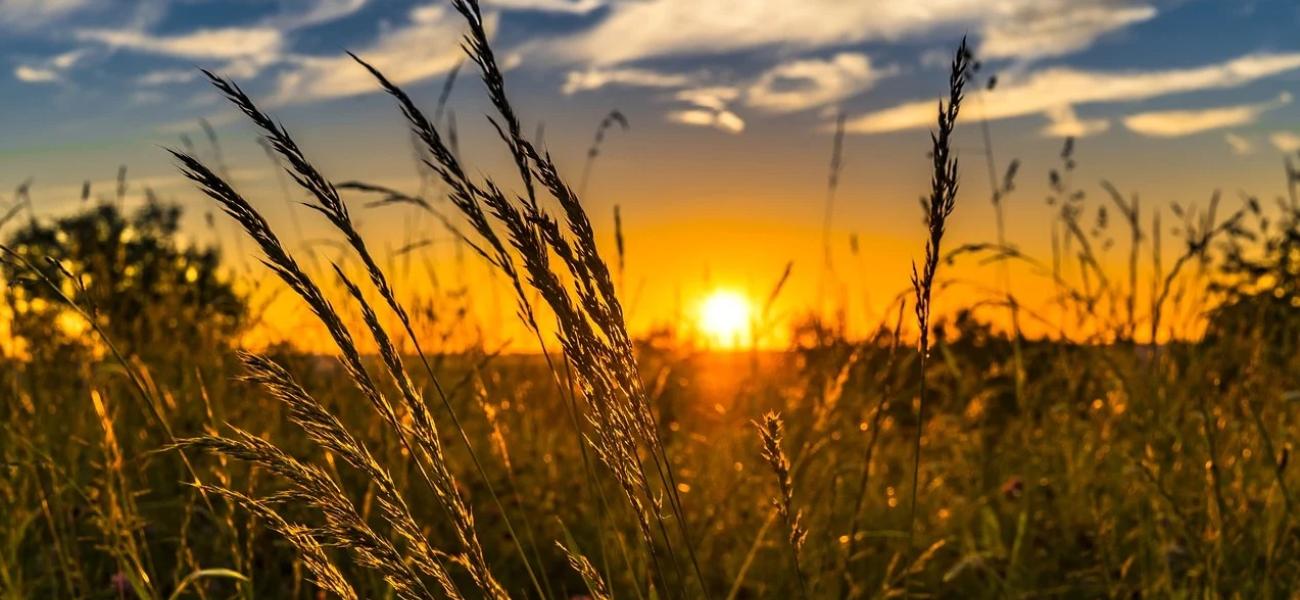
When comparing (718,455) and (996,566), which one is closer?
(996,566)

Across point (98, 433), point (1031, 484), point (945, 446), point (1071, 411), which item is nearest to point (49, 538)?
point (98, 433)

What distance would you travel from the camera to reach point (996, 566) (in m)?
3.42

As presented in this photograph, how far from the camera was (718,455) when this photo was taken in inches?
163

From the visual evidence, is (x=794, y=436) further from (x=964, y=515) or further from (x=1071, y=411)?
(x=1071, y=411)

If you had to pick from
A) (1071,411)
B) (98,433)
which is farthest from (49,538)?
(1071,411)

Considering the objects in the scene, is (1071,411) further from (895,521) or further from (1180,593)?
(1180,593)

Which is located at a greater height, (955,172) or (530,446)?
(955,172)

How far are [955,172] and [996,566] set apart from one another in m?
2.48

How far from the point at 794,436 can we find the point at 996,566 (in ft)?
2.48

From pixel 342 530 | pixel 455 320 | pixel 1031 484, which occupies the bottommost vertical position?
pixel 1031 484

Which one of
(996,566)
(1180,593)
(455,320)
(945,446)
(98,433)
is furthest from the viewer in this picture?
(945,446)

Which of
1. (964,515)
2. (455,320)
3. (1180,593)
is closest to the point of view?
(1180,593)

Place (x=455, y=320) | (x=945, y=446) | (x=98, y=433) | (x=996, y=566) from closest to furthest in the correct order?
(x=996, y=566) < (x=98, y=433) < (x=455, y=320) < (x=945, y=446)

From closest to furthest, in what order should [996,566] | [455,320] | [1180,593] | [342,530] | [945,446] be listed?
[342,530] → [1180,593] → [996,566] → [455,320] → [945,446]
